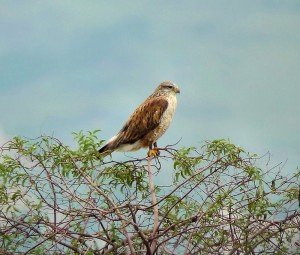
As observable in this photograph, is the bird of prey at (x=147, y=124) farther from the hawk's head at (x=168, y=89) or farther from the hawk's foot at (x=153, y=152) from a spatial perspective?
the hawk's foot at (x=153, y=152)

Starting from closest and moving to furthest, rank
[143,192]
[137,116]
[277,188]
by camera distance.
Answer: [277,188], [143,192], [137,116]

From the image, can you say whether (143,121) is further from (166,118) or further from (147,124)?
(166,118)

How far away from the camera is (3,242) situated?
21.7ft

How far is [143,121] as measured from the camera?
9.29 metres

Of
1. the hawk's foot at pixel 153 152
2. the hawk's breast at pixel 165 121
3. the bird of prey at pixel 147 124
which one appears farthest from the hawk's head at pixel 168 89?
the hawk's foot at pixel 153 152

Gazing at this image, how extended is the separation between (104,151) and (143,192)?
1.30m

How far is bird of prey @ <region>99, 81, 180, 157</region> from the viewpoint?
9.12m

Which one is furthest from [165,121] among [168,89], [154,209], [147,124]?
[154,209]

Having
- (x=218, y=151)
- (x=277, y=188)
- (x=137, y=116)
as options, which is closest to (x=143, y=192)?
(x=218, y=151)

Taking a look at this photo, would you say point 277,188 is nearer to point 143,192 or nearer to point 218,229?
point 218,229

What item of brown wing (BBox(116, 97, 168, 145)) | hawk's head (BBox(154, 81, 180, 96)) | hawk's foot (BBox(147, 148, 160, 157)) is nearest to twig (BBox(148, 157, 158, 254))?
hawk's foot (BBox(147, 148, 160, 157))

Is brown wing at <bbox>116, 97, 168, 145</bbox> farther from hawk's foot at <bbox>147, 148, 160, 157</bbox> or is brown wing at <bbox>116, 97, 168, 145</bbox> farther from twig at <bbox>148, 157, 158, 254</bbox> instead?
twig at <bbox>148, 157, 158, 254</bbox>

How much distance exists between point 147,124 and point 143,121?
3.2 inches

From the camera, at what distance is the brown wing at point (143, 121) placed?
918 cm
